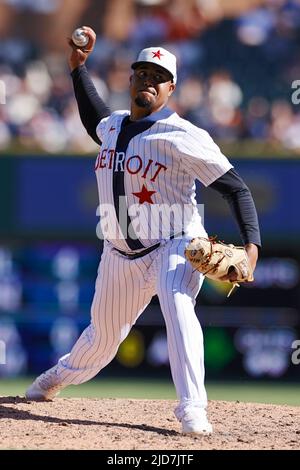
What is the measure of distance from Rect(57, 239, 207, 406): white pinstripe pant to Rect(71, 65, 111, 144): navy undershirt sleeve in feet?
2.39

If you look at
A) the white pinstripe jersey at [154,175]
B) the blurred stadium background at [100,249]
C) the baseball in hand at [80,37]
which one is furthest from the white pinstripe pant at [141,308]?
the blurred stadium background at [100,249]

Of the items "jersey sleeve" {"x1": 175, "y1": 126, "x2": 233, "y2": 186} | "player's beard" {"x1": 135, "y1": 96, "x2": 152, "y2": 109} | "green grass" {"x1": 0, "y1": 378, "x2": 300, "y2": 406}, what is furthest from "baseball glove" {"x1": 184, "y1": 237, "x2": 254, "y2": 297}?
"green grass" {"x1": 0, "y1": 378, "x2": 300, "y2": 406}

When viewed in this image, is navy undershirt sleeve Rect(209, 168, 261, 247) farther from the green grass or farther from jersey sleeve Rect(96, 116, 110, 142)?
the green grass

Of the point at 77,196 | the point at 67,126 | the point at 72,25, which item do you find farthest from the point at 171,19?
the point at 77,196

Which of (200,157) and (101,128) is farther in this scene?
(101,128)

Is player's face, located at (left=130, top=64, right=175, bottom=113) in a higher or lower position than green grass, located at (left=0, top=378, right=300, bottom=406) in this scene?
higher

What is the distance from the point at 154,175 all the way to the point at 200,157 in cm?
23

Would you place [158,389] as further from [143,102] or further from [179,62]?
[143,102]

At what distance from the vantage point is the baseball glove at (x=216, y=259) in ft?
14.7

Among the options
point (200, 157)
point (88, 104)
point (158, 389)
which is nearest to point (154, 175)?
point (200, 157)

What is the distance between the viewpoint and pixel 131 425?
484 cm

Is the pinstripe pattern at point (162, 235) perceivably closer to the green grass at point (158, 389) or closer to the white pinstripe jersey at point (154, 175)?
the white pinstripe jersey at point (154, 175)

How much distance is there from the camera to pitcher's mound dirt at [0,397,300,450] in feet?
14.3

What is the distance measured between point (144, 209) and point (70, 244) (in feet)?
15.5
